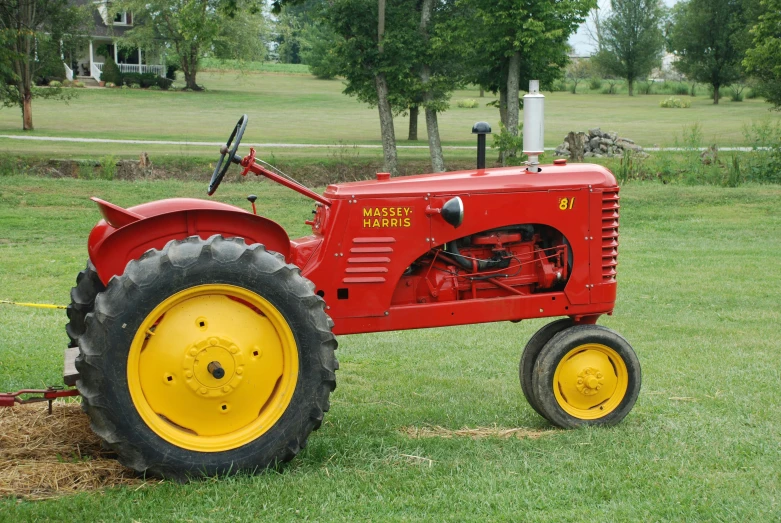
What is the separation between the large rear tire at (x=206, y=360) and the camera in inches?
159

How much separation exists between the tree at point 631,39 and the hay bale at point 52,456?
66986mm

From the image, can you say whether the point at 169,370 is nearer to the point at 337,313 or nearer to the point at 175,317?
the point at 175,317

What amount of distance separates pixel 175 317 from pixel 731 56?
2286 inches

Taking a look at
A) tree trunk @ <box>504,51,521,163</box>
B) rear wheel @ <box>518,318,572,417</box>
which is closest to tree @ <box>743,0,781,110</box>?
tree trunk @ <box>504,51,521,163</box>

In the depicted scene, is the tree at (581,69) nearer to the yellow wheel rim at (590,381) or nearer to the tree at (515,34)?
the tree at (515,34)

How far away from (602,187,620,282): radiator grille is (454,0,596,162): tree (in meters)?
18.0

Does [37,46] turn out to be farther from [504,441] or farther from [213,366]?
[504,441]

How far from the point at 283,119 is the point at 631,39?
36611mm

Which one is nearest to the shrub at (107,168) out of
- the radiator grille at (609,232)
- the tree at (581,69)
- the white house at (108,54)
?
the radiator grille at (609,232)

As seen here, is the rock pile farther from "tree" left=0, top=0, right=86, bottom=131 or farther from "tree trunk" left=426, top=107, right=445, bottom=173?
"tree" left=0, top=0, right=86, bottom=131

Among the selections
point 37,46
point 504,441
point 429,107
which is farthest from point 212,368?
point 37,46

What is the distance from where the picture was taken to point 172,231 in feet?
15.0

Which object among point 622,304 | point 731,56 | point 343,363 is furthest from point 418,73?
point 731,56

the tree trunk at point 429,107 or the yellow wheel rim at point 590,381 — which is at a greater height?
the tree trunk at point 429,107
